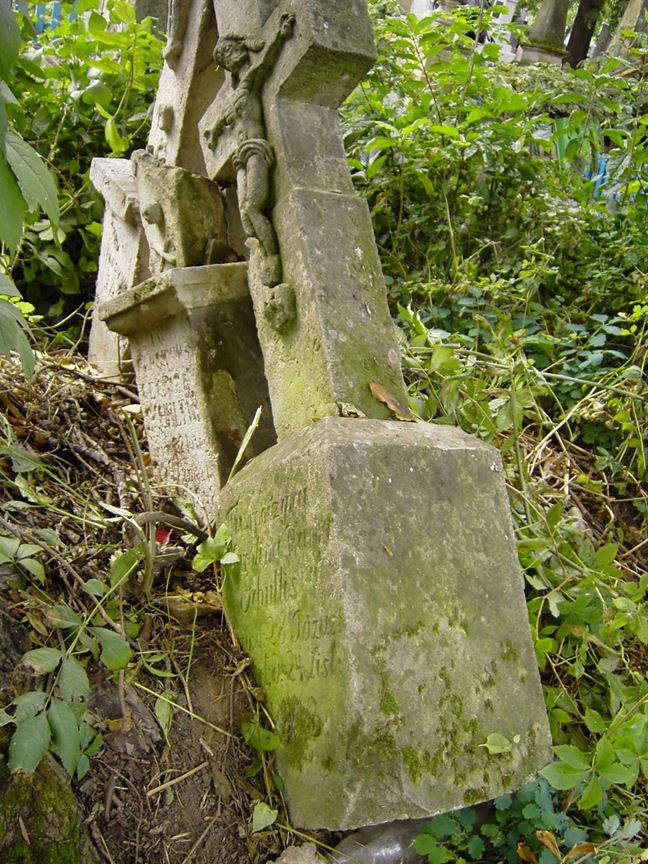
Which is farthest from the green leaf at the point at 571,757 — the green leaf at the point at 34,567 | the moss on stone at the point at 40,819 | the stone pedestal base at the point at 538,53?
the stone pedestal base at the point at 538,53

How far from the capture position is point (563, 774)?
150 cm

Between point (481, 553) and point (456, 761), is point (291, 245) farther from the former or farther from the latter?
point (456, 761)

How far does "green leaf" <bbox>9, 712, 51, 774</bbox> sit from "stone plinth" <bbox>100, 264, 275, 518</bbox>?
Result: 3.28 ft

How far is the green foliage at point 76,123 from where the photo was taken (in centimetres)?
353

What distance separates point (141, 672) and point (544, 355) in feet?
7.08

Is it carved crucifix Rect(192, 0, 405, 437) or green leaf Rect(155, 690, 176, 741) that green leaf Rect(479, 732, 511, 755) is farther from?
carved crucifix Rect(192, 0, 405, 437)

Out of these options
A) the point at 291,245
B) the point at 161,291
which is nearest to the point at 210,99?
the point at 161,291

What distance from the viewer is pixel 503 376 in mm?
2693

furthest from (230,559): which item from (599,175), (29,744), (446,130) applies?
(599,175)

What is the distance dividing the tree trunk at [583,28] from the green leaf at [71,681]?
10.6 m

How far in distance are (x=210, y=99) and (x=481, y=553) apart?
2.03 metres

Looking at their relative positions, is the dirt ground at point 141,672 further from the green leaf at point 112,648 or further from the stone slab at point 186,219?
the stone slab at point 186,219

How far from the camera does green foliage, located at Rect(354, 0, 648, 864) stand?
66.3 inches

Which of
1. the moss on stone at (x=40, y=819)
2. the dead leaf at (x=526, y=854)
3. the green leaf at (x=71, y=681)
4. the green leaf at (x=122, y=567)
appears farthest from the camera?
the green leaf at (x=122, y=567)
